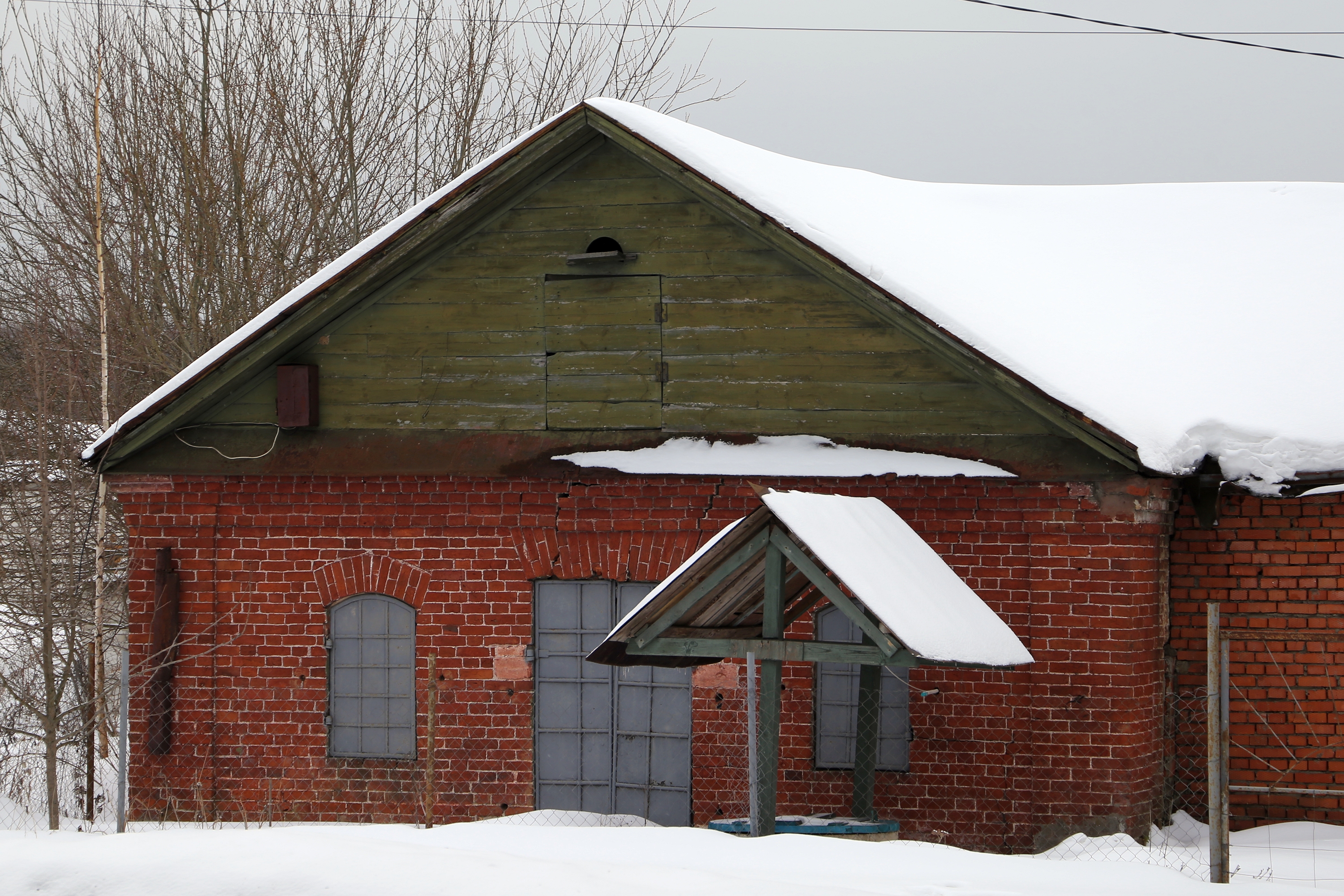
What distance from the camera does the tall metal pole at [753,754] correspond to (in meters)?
7.33

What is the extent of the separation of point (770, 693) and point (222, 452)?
528cm

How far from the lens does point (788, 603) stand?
796cm

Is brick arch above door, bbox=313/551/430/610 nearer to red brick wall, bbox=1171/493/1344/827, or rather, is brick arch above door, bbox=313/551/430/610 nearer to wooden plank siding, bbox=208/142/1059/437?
wooden plank siding, bbox=208/142/1059/437

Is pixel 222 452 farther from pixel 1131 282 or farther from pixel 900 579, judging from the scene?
pixel 1131 282

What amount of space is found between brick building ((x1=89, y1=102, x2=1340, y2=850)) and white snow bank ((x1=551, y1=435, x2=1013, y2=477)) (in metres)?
0.04

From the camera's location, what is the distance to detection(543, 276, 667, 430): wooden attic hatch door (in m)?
9.69

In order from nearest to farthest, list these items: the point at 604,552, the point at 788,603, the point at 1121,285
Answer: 1. the point at 788,603
2. the point at 604,552
3. the point at 1121,285

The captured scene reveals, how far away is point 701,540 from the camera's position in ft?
31.7

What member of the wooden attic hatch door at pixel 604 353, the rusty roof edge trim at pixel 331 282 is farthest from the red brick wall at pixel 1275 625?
the rusty roof edge trim at pixel 331 282

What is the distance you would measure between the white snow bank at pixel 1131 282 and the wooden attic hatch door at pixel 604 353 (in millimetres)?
1142

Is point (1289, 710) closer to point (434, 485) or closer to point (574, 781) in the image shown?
point (574, 781)

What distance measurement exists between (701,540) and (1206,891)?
174 inches

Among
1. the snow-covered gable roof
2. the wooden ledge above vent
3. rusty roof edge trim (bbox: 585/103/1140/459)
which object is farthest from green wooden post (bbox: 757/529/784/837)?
the wooden ledge above vent

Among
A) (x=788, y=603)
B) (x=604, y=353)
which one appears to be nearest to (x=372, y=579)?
(x=604, y=353)
